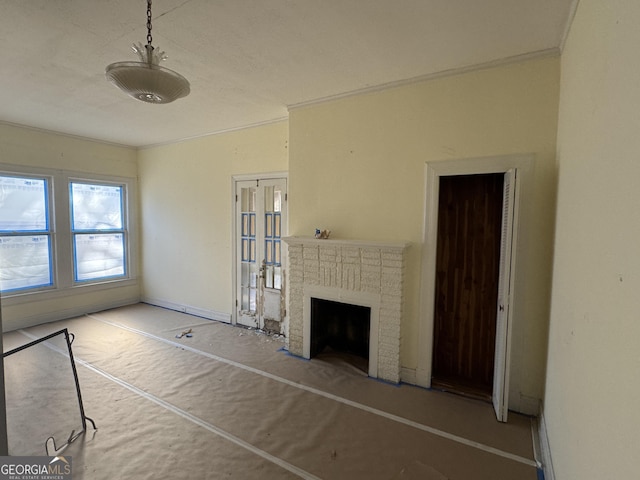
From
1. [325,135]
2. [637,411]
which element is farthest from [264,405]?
[325,135]

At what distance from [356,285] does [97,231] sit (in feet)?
15.8

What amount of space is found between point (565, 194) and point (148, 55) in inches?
103

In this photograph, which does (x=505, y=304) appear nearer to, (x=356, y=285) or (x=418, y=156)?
(x=356, y=285)

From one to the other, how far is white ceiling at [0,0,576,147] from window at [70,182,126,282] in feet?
6.56

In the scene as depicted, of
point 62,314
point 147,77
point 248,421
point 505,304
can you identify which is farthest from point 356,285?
point 62,314

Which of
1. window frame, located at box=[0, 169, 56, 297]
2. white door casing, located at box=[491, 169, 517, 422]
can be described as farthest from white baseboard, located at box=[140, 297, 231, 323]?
white door casing, located at box=[491, 169, 517, 422]

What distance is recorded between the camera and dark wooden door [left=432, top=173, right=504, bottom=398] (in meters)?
3.04

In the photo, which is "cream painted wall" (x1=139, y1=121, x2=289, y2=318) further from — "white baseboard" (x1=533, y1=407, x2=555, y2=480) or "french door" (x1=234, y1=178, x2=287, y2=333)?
"white baseboard" (x1=533, y1=407, x2=555, y2=480)

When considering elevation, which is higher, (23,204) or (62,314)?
(23,204)

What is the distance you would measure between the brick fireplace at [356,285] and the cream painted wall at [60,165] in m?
3.90

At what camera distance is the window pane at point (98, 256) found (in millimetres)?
5254

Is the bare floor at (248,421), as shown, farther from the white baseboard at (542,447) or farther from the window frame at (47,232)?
the window frame at (47,232)

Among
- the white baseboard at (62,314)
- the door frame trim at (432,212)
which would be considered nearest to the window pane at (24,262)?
the white baseboard at (62,314)

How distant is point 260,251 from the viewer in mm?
4559
